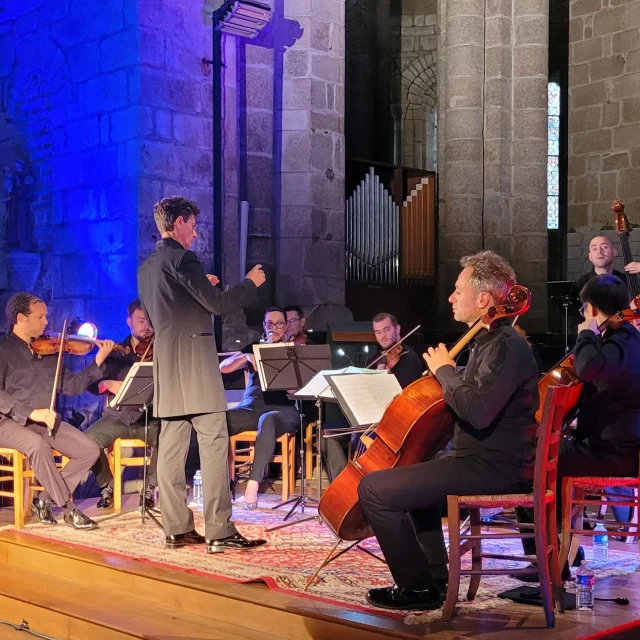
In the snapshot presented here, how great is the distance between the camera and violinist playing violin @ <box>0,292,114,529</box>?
5641mm

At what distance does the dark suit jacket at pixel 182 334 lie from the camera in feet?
15.8

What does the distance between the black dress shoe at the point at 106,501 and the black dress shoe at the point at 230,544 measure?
1621 millimetres

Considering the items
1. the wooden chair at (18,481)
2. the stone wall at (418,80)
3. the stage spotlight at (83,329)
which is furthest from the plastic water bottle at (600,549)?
the stone wall at (418,80)

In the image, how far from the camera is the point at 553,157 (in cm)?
1245

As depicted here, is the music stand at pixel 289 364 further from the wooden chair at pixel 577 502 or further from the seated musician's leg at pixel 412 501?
the seated musician's leg at pixel 412 501

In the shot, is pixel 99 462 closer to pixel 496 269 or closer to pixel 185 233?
pixel 185 233

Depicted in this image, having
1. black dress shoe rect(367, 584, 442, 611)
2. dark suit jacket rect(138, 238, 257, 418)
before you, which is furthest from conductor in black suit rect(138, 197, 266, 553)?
black dress shoe rect(367, 584, 442, 611)

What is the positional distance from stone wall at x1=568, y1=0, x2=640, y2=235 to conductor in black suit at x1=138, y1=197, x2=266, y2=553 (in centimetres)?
716

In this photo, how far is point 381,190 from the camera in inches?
398

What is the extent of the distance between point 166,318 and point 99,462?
200 cm

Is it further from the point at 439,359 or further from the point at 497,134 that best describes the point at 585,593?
the point at 497,134

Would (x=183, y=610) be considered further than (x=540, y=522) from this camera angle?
Yes

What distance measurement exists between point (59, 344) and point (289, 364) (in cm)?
137

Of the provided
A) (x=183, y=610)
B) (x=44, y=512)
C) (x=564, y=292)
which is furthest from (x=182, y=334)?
(x=564, y=292)
